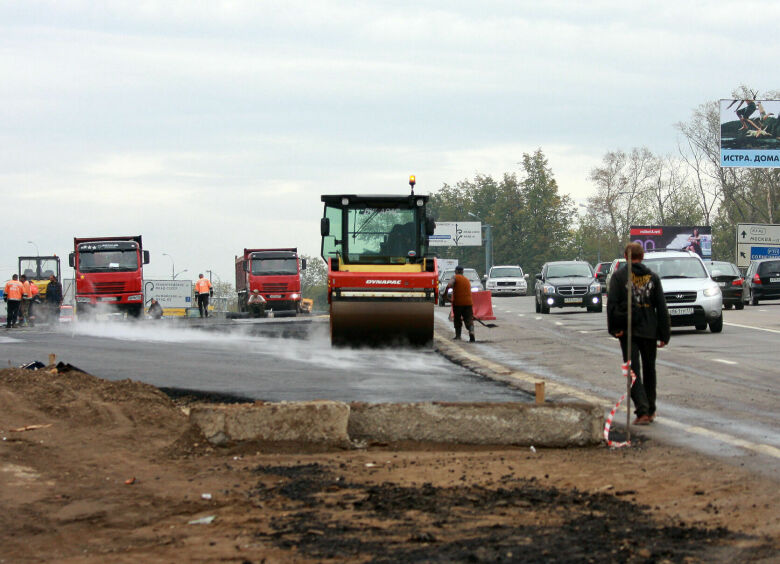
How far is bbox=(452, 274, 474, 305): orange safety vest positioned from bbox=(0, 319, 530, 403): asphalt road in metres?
3.04

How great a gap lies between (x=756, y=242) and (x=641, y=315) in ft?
177

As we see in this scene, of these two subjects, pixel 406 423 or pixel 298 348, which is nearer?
pixel 406 423

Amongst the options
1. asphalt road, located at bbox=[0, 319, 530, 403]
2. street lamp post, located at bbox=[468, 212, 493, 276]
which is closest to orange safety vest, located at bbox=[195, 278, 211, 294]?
asphalt road, located at bbox=[0, 319, 530, 403]

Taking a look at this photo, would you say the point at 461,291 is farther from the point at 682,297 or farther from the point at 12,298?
the point at 12,298

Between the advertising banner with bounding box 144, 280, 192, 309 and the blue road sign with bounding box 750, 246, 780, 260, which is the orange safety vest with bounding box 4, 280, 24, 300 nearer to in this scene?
the advertising banner with bounding box 144, 280, 192, 309

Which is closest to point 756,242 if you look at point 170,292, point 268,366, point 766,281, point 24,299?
point 766,281

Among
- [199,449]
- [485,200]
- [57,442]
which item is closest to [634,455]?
[199,449]

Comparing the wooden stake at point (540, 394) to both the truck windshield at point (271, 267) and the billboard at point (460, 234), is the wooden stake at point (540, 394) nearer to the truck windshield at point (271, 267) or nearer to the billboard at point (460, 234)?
the truck windshield at point (271, 267)

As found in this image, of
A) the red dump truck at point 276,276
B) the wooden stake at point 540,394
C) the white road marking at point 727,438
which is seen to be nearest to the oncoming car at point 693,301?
the white road marking at point 727,438

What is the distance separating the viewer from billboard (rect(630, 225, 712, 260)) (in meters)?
77.1

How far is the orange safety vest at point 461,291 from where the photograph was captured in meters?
24.1

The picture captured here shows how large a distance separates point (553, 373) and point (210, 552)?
35.0 ft

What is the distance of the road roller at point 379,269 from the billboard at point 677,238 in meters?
56.4

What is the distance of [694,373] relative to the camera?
15352 mm
